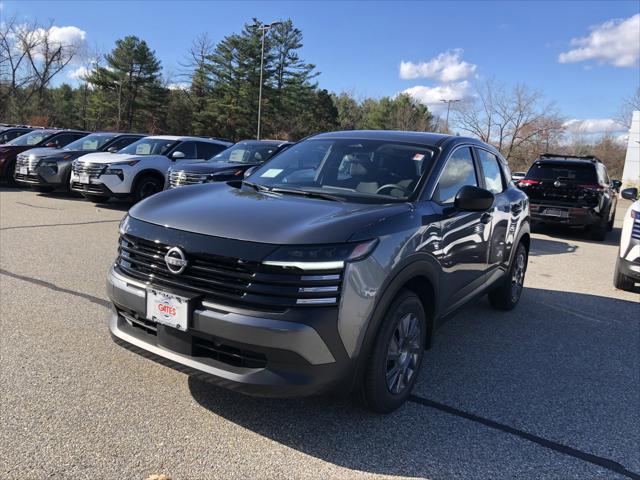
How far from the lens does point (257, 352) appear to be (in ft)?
8.42

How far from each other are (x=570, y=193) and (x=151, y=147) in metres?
9.35

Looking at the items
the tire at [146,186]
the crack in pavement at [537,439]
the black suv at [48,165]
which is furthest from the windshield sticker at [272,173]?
the black suv at [48,165]

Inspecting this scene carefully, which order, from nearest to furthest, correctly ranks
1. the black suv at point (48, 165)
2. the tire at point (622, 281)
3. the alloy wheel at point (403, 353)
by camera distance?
the alloy wheel at point (403, 353) < the tire at point (622, 281) < the black suv at point (48, 165)

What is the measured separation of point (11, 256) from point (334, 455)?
5.48 m

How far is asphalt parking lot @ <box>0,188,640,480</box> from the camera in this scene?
2.62 m

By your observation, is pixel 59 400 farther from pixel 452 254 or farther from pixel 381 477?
pixel 452 254

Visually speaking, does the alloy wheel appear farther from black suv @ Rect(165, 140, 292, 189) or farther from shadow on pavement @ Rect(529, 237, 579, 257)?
shadow on pavement @ Rect(529, 237, 579, 257)

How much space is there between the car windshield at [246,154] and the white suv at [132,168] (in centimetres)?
106

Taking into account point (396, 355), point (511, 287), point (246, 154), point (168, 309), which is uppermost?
point (246, 154)

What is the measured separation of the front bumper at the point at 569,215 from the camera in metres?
10.8

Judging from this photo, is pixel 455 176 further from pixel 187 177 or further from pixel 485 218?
pixel 187 177

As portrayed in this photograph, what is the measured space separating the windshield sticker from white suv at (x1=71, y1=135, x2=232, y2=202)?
24.8ft

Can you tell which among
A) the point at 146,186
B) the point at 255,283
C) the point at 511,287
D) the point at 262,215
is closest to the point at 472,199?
the point at 262,215

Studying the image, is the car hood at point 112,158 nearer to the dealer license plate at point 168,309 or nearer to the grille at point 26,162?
the grille at point 26,162
